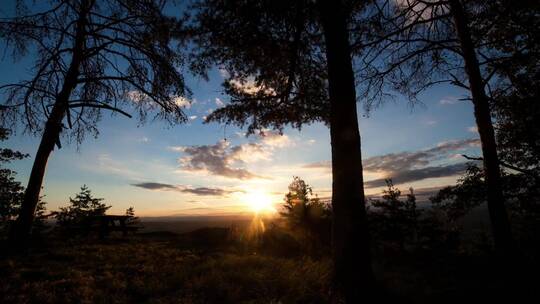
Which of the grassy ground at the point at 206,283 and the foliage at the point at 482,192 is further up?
the foliage at the point at 482,192

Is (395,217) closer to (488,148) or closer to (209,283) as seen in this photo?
(488,148)

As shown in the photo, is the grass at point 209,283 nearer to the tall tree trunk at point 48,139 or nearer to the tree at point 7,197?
the tall tree trunk at point 48,139

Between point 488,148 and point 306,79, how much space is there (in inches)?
189

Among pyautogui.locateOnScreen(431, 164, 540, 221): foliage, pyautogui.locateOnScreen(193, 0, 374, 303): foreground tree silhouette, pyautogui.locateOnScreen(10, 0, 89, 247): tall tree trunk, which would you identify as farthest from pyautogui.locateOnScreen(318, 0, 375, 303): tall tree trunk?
pyautogui.locateOnScreen(431, 164, 540, 221): foliage

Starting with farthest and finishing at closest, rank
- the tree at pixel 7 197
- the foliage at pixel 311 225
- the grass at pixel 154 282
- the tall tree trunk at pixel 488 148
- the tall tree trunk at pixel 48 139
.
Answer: the tree at pixel 7 197
the foliage at pixel 311 225
the tall tree trunk at pixel 48 139
the tall tree trunk at pixel 488 148
the grass at pixel 154 282


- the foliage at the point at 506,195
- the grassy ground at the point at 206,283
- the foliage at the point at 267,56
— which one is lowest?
the grassy ground at the point at 206,283

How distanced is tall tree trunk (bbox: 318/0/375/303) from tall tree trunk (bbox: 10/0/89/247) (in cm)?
740

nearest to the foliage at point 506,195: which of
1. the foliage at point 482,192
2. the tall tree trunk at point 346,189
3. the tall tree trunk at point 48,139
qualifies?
the foliage at point 482,192

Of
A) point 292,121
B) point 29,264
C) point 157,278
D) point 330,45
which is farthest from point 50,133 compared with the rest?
point 330,45

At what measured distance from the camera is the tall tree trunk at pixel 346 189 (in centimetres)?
459

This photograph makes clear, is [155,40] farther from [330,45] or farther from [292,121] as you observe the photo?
[330,45]

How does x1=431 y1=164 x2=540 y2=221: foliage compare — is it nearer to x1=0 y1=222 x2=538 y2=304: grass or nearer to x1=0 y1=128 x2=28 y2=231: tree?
x1=0 y1=222 x2=538 y2=304: grass

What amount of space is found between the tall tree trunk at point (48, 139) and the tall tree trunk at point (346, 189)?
24.3 feet

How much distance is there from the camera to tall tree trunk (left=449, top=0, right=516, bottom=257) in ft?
22.6
